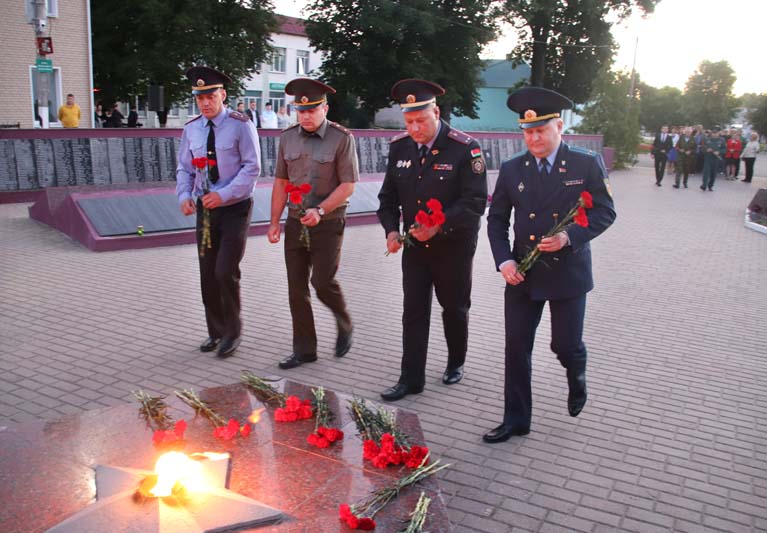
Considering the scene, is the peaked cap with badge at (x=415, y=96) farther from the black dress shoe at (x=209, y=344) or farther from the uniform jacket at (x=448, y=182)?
the black dress shoe at (x=209, y=344)

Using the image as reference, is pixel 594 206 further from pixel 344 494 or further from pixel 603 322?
pixel 603 322

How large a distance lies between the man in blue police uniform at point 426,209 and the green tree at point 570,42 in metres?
33.5

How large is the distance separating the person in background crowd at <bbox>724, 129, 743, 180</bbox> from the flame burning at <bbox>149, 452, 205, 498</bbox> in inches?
1002

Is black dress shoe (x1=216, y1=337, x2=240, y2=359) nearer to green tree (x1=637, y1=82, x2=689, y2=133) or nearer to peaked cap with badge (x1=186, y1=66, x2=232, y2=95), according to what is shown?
peaked cap with badge (x1=186, y1=66, x2=232, y2=95)

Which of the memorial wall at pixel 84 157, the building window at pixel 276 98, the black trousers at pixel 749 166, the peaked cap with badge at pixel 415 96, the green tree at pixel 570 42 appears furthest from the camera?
the building window at pixel 276 98

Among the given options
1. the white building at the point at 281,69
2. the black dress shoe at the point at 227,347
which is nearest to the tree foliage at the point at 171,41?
the black dress shoe at the point at 227,347

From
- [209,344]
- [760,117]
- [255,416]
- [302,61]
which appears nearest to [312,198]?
[209,344]

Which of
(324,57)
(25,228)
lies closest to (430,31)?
(324,57)

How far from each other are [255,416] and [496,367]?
2478 millimetres

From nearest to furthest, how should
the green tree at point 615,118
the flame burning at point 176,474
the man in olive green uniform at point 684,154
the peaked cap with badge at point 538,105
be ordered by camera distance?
the flame burning at point 176,474 < the peaked cap with badge at point 538,105 < the man in olive green uniform at point 684,154 < the green tree at point 615,118

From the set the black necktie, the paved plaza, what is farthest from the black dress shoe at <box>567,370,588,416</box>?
the black necktie

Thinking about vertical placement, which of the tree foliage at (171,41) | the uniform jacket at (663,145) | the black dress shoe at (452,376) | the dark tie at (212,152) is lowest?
the black dress shoe at (452,376)

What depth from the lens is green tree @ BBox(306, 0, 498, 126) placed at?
3150cm

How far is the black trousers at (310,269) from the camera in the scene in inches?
213
